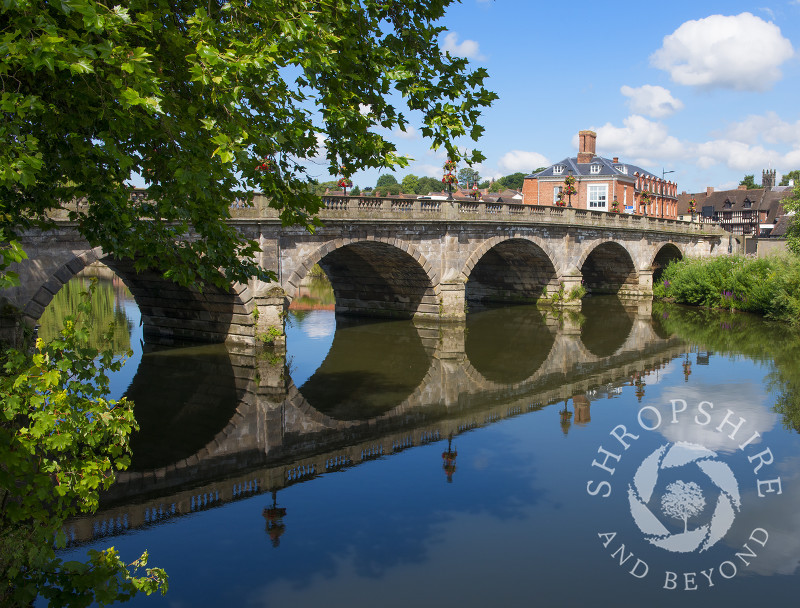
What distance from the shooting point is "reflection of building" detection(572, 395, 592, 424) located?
59.1 feet

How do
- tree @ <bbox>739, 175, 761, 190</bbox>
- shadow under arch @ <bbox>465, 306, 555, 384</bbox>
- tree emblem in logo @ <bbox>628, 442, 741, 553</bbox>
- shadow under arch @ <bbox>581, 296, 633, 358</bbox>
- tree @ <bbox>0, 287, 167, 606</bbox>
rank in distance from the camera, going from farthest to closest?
tree @ <bbox>739, 175, 761, 190</bbox> < shadow under arch @ <bbox>581, 296, 633, 358</bbox> < shadow under arch @ <bbox>465, 306, 555, 384</bbox> < tree emblem in logo @ <bbox>628, 442, 741, 553</bbox> < tree @ <bbox>0, 287, 167, 606</bbox>

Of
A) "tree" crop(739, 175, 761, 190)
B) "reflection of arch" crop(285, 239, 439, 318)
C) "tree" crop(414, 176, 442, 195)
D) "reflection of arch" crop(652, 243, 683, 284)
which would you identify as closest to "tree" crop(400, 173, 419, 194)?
"tree" crop(414, 176, 442, 195)

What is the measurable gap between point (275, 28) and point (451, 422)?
11301mm

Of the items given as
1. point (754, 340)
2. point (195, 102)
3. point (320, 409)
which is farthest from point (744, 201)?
point (195, 102)

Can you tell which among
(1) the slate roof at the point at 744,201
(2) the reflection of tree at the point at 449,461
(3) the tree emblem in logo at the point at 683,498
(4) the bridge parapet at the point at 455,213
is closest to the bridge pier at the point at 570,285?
(4) the bridge parapet at the point at 455,213

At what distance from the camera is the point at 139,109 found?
8.18 m

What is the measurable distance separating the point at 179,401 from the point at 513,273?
26869 mm

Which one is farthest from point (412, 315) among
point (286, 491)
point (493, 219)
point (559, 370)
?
point (286, 491)

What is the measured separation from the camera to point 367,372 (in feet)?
76.3

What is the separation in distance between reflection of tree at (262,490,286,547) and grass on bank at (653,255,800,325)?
3101cm

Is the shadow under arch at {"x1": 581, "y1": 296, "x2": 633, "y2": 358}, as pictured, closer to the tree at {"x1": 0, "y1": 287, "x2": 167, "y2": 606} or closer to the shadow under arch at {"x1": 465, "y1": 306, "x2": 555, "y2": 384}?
the shadow under arch at {"x1": 465, "y1": 306, "x2": 555, "y2": 384}

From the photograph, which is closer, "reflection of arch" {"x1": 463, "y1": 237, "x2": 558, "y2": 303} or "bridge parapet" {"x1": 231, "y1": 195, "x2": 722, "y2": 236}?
"bridge parapet" {"x1": 231, "y1": 195, "x2": 722, "y2": 236}

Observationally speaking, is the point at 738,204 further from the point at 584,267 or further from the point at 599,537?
the point at 599,537

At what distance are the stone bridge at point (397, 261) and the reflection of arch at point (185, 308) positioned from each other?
49 millimetres
